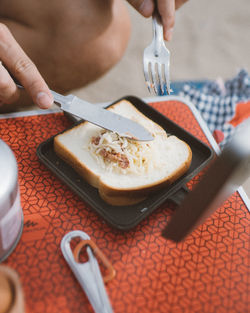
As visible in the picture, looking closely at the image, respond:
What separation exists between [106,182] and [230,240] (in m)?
0.29

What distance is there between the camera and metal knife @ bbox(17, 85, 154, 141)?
0.80 m

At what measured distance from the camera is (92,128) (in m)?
0.87

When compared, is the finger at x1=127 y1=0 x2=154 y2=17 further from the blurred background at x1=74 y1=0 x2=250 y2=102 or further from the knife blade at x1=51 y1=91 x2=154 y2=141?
the blurred background at x1=74 y1=0 x2=250 y2=102

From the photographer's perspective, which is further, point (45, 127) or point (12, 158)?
point (45, 127)

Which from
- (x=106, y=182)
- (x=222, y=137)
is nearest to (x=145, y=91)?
(x=222, y=137)

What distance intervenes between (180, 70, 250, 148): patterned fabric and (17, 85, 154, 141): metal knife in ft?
1.66

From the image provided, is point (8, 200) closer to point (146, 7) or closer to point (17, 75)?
point (17, 75)

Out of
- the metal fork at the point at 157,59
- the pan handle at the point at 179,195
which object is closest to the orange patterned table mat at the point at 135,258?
the pan handle at the point at 179,195


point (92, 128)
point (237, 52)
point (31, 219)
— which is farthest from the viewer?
point (237, 52)

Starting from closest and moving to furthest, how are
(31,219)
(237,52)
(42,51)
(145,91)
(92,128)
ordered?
(31,219), (92,128), (42,51), (145,91), (237,52)

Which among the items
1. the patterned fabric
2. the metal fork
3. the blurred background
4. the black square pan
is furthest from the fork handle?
the blurred background

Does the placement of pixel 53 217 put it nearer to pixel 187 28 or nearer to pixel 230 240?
pixel 230 240

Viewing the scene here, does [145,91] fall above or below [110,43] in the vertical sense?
below

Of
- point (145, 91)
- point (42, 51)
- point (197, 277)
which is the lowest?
point (145, 91)
